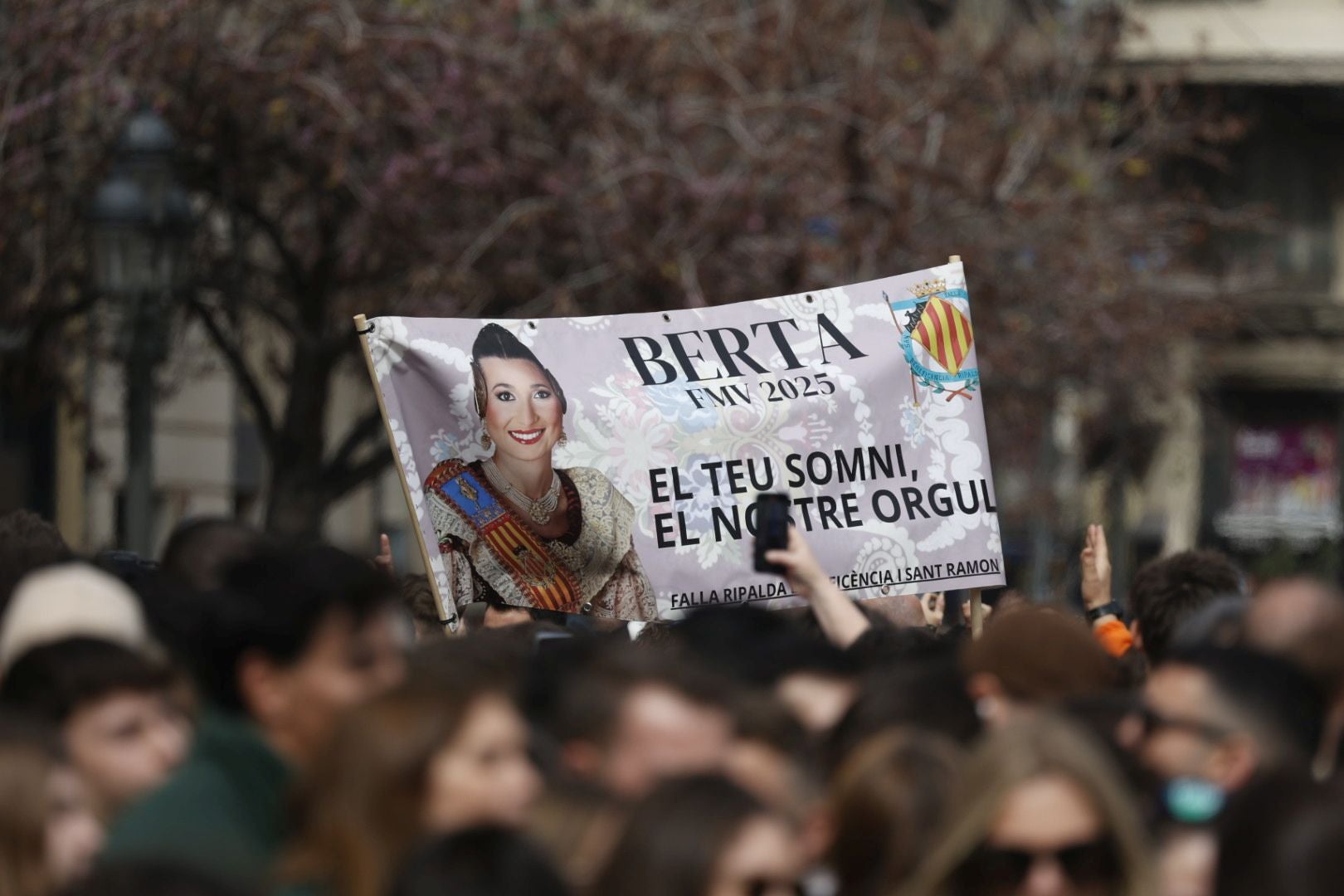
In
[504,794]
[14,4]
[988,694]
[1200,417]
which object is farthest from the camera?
[1200,417]

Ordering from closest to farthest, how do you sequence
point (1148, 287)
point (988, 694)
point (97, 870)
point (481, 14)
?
point (97, 870)
point (988, 694)
point (481, 14)
point (1148, 287)

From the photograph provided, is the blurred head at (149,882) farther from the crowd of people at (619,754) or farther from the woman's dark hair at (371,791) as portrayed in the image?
the woman's dark hair at (371,791)

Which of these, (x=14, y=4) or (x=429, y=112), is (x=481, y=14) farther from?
(x=14, y=4)

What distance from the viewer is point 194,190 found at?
16656mm

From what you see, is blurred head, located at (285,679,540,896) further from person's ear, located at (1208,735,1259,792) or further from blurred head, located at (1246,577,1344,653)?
blurred head, located at (1246,577,1344,653)

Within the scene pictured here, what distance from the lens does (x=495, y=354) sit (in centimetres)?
809

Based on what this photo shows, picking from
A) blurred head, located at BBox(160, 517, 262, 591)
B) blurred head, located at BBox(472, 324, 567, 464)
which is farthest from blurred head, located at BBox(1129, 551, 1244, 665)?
blurred head, located at BBox(160, 517, 262, 591)

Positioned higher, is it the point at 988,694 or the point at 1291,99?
the point at 1291,99

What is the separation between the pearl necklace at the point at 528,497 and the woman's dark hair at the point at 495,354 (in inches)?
7.2

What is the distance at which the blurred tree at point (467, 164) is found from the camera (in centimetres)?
1540

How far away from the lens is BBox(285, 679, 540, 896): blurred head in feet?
12.2

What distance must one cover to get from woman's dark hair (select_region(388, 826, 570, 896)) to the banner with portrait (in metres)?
4.25

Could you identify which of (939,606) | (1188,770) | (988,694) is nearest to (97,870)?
(1188,770)

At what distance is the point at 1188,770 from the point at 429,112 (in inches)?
465
